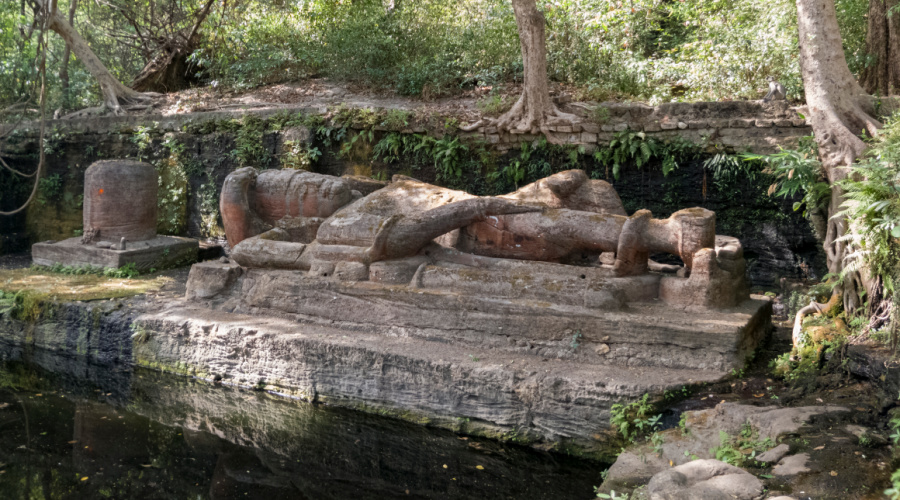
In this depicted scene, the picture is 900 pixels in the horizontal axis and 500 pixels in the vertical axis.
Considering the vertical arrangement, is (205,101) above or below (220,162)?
above

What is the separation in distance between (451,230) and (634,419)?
241cm

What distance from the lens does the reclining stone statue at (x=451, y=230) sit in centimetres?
518

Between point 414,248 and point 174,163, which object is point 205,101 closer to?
point 174,163

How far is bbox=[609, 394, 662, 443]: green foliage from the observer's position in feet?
13.9

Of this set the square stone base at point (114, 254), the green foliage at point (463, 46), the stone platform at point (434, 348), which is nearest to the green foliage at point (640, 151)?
the green foliage at point (463, 46)

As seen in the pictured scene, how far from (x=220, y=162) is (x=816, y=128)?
8.23 m

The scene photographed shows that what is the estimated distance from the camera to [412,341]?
549 cm

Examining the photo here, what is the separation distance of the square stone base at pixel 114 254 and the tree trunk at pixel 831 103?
7.83 metres

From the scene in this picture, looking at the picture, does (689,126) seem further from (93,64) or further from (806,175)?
(93,64)

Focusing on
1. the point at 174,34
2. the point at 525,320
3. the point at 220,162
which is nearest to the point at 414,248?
the point at 525,320

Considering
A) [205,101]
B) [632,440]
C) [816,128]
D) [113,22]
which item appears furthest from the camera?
[113,22]

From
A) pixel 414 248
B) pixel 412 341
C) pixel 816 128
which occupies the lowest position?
pixel 412 341

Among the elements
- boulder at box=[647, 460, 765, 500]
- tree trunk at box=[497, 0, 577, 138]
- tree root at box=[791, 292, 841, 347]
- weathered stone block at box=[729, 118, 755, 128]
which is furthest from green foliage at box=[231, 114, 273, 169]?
boulder at box=[647, 460, 765, 500]

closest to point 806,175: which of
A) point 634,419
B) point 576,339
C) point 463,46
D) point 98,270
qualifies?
point 576,339
